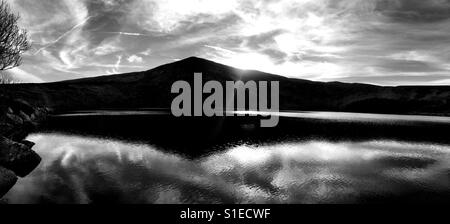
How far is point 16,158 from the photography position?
25.2 meters

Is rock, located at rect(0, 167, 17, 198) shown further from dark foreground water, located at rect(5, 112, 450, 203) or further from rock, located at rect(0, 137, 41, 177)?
rock, located at rect(0, 137, 41, 177)

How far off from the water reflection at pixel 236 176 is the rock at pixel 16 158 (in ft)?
3.99

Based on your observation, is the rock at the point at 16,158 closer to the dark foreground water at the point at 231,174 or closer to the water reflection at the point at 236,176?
the dark foreground water at the point at 231,174

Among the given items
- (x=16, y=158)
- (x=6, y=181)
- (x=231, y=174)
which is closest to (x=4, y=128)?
(x=16, y=158)

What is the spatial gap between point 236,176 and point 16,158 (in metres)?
21.0

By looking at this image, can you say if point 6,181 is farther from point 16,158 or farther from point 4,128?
point 4,128

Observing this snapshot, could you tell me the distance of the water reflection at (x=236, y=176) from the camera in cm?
1969

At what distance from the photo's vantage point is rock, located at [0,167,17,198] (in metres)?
19.0

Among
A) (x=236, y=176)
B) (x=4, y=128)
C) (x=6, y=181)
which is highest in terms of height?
(x=4, y=128)

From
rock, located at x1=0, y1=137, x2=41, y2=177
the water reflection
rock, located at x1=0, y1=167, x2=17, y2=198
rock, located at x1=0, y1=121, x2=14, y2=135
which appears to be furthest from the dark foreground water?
rock, located at x1=0, y1=121, x2=14, y2=135

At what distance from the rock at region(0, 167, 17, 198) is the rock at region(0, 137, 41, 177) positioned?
10.4 feet
